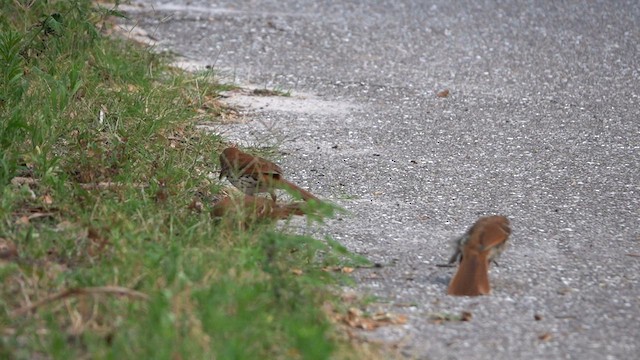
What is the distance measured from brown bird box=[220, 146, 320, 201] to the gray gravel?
1.02 ft

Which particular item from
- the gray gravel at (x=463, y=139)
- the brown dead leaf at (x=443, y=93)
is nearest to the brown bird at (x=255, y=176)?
the gray gravel at (x=463, y=139)

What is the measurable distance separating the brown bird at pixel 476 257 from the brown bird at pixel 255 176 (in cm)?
96

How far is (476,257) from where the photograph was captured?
14.0 ft

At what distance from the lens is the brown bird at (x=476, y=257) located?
4.26m

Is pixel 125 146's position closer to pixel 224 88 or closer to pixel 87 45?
pixel 87 45

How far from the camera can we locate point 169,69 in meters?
7.71

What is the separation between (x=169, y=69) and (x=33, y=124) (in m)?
2.40

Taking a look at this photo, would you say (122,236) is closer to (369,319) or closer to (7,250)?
(7,250)

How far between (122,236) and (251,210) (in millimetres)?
608

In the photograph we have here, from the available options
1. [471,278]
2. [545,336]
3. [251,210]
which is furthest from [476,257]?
[251,210]

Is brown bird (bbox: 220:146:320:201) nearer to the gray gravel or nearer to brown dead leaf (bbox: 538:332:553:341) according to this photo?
the gray gravel

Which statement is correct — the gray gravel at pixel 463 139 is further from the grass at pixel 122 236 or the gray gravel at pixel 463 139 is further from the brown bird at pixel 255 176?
the grass at pixel 122 236

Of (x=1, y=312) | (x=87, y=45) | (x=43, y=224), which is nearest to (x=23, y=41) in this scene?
(x=87, y=45)

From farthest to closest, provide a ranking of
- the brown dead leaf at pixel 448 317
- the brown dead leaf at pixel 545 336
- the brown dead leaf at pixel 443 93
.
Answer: the brown dead leaf at pixel 443 93, the brown dead leaf at pixel 448 317, the brown dead leaf at pixel 545 336
